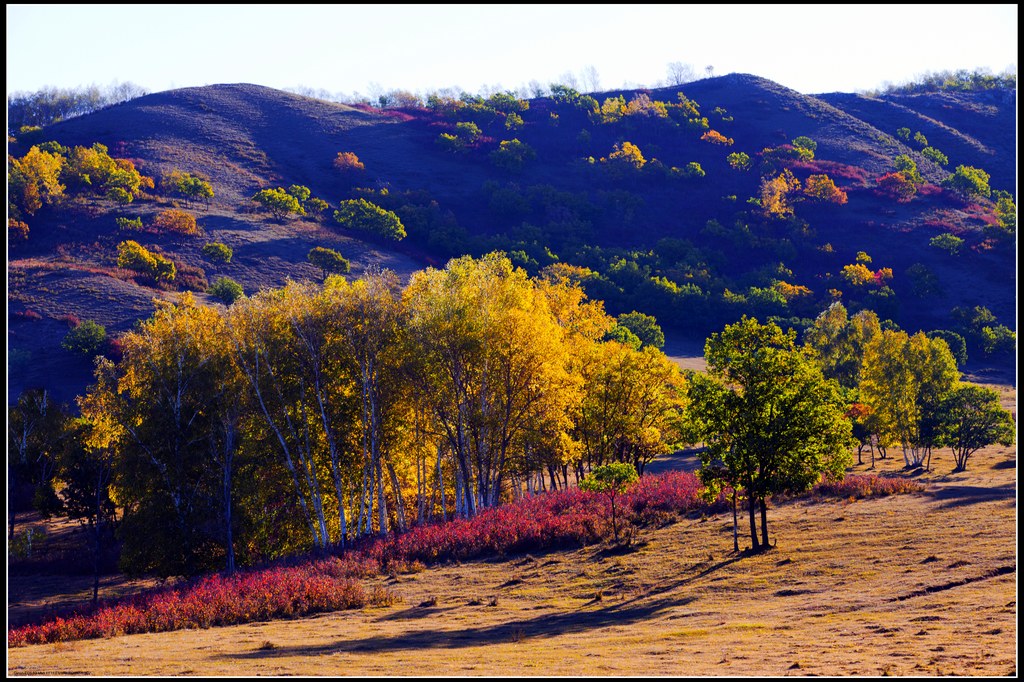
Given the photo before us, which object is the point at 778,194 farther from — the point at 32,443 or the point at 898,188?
the point at 32,443

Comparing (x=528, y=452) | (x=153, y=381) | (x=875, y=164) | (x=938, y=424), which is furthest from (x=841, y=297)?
(x=153, y=381)

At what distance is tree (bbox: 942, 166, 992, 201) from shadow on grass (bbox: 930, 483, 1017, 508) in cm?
14877

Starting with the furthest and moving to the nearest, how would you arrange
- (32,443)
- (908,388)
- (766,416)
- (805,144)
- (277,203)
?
(805,144) → (277,203) → (908,388) → (32,443) → (766,416)

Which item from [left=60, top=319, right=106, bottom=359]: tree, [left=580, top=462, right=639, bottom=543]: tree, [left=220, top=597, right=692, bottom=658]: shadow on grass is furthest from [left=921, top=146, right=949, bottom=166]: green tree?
[left=220, top=597, right=692, bottom=658]: shadow on grass

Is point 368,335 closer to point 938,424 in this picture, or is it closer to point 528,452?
point 528,452

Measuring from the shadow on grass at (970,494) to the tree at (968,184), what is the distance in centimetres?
14877

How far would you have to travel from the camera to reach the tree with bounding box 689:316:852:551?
3625 cm

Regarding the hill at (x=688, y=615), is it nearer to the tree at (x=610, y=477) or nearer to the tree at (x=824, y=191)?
the tree at (x=610, y=477)

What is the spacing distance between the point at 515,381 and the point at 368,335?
8700mm

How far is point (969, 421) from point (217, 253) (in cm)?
9649

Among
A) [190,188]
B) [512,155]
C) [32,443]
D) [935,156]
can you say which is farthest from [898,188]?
[32,443]

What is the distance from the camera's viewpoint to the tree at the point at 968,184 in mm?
178650

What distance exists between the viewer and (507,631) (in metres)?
27.5

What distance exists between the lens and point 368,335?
45.2 metres
